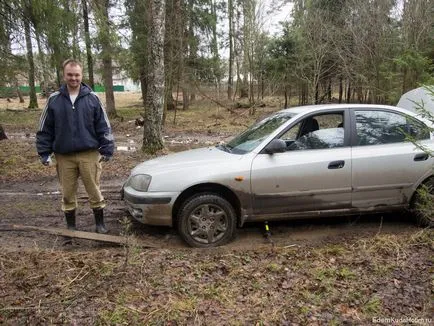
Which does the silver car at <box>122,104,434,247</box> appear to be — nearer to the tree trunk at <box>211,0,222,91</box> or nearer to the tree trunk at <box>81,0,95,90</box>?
the tree trunk at <box>81,0,95,90</box>

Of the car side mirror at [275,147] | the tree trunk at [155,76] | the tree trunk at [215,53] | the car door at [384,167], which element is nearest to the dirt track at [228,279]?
the car door at [384,167]

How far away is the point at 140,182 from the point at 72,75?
147cm

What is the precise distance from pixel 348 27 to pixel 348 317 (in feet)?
62.9

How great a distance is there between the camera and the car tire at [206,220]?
491cm

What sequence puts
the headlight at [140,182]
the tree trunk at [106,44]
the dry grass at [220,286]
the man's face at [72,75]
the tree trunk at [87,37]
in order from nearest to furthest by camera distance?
the dry grass at [220,286] → the man's face at [72,75] → the headlight at [140,182] → the tree trunk at [106,44] → the tree trunk at [87,37]

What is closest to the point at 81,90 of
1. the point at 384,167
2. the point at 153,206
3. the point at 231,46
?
the point at 153,206

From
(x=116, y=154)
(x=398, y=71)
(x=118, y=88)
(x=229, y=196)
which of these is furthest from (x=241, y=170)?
(x=118, y=88)

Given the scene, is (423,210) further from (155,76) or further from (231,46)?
(231,46)

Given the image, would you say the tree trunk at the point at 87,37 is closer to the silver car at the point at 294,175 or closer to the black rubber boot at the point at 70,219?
the black rubber boot at the point at 70,219

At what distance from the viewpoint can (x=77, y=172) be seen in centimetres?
520

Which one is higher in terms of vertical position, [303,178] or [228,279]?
[303,178]

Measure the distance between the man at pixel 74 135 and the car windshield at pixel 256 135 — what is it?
64.1 inches

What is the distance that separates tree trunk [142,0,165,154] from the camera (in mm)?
10445

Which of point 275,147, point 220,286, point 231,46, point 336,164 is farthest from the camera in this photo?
point 231,46
